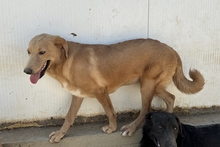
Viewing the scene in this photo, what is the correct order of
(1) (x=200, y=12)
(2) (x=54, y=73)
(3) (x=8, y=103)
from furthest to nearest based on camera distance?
1. (1) (x=200, y=12)
2. (3) (x=8, y=103)
3. (2) (x=54, y=73)

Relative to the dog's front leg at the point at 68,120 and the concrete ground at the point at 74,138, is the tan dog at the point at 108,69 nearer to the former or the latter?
the dog's front leg at the point at 68,120

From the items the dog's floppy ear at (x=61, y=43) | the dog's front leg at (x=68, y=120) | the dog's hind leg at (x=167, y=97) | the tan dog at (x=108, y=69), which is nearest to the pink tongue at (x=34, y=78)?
the tan dog at (x=108, y=69)

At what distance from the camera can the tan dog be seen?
4000mm

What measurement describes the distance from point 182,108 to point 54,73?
6.85 feet

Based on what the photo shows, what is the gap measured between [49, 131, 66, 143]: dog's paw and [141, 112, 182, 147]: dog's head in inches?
42.5

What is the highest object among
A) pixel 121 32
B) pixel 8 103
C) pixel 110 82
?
Answer: pixel 121 32

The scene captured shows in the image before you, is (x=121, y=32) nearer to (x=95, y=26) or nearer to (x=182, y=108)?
(x=95, y=26)

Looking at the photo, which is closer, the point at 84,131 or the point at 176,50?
the point at 84,131

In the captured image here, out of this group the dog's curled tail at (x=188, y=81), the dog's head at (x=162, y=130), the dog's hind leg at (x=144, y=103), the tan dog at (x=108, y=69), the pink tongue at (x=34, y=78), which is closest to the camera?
the dog's head at (x=162, y=130)

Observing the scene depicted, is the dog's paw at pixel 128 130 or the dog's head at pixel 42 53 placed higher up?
the dog's head at pixel 42 53

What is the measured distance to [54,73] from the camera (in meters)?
4.10

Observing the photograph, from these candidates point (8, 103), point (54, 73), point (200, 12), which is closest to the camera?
point (54, 73)

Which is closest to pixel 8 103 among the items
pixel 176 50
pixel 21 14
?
pixel 21 14

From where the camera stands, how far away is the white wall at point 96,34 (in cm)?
427
